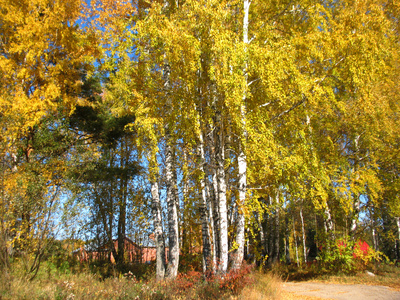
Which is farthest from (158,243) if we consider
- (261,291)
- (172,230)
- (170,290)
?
(261,291)

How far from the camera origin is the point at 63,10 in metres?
11.6

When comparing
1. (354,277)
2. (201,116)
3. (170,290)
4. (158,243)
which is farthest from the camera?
(354,277)

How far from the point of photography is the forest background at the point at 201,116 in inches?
268

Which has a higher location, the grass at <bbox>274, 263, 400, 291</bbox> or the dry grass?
the dry grass

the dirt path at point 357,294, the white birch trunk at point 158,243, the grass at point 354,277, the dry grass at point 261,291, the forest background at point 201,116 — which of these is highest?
the forest background at point 201,116

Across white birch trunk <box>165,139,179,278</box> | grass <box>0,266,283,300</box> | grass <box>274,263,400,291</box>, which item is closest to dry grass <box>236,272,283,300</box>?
grass <box>0,266,283,300</box>

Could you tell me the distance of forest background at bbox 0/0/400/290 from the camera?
6.80 meters

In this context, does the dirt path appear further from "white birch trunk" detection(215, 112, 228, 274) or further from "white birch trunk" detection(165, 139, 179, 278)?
"white birch trunk" detection(165, 139, 179, 278)

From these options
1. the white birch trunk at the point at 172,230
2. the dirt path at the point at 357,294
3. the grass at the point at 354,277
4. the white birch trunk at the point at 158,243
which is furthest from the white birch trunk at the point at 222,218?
the grass at the point at 354,277

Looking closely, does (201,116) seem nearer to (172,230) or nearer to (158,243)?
(172,230)

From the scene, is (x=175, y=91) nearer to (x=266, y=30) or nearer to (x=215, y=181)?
(x=215, y=181)

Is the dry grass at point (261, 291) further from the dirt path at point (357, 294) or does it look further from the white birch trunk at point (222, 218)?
the dirt path at point (357, 294)

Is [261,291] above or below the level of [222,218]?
below

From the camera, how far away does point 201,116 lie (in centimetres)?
723
